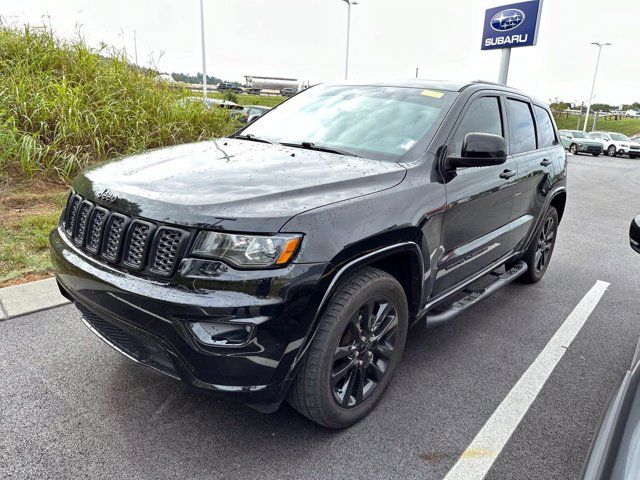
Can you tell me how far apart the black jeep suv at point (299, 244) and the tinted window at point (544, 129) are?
118 centimetres

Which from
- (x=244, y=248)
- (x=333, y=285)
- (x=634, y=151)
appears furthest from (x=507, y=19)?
(x=634, y=151)

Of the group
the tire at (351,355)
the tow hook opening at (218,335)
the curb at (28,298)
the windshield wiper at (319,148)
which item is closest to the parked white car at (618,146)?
the windshield wiper at (319,148)

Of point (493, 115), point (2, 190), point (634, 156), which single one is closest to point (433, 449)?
point (493, 115)

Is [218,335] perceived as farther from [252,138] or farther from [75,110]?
[75,110]

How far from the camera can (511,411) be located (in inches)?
108

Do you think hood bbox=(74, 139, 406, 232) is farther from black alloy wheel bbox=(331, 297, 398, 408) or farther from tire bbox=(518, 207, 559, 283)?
tire bbox=(518, 207, 559, 283)

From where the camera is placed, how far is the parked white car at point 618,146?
29000 mm

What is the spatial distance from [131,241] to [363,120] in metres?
1.73

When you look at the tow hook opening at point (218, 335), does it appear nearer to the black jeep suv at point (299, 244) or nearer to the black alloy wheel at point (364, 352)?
the black jeep suv at point (299, 244)

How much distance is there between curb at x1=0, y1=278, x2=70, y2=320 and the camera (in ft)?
11.5

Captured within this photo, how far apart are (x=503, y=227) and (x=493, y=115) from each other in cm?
84

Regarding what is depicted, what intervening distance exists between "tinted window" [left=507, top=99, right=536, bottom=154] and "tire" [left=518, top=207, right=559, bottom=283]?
32.2 inches

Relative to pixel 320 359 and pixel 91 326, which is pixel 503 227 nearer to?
pixel 320 359

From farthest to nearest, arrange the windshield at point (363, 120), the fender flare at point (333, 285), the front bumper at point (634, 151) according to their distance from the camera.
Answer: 1. the front bumper at point (634, 151)
2. the windshield at point (363, 120)
3. the fender flare at point (333, 285)
